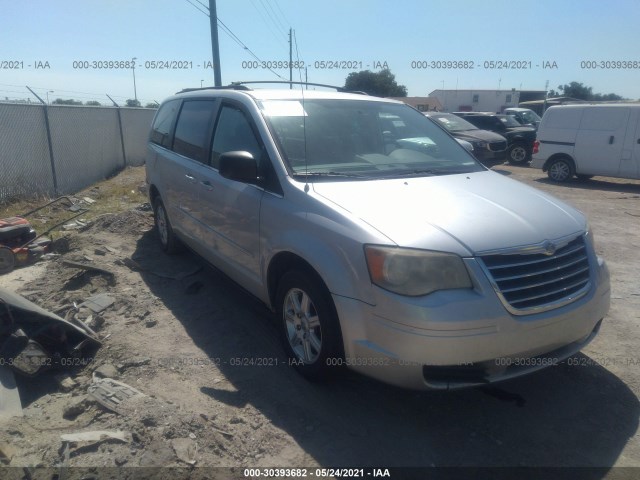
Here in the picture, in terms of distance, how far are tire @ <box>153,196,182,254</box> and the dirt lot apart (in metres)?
1.28

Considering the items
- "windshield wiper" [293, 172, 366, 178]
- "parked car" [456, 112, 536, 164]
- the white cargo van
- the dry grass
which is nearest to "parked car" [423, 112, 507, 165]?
the white cargo van

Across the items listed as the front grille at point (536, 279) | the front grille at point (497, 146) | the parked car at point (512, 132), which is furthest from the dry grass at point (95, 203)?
the parked car at point (512, 132)

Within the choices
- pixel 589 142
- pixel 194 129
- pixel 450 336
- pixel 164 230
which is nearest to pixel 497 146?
pixel 589 142

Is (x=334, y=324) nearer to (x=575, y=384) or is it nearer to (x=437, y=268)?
(x=437, y=268)

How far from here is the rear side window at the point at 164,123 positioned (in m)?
5.80

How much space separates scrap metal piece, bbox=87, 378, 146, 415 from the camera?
3170 millimetres

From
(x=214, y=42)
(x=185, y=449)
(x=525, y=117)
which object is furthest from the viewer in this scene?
(x=525, y=117)

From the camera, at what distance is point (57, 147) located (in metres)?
10.9

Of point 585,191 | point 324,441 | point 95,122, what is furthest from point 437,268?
point 95,122

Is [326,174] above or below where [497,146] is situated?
above

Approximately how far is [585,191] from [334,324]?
435 inches

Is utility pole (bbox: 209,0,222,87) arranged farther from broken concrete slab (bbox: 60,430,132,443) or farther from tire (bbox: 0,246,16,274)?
broken concrete slab (bbox: 60,430,132,443)

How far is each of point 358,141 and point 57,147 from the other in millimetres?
9094

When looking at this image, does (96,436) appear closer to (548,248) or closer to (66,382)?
(66,382)
